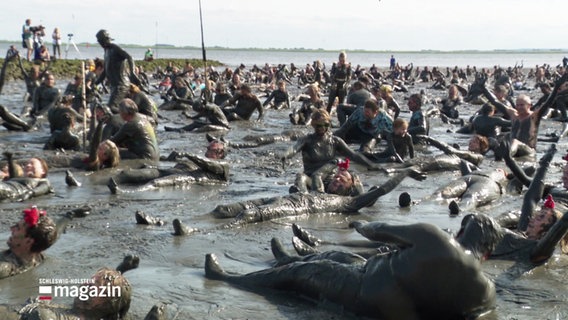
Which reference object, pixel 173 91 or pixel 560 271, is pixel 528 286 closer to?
pixel 560 271

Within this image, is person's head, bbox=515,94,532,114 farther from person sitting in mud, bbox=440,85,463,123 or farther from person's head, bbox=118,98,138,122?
person sitting in mud, bbox=440,85,463,123

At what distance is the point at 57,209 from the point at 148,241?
2.00 m

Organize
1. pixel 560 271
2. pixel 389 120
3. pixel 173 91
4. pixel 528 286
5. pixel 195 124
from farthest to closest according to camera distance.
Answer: pixel 173 91 < pixel 195 124 < pixel 389 120 < pixel 560 271 < pixel 528 286

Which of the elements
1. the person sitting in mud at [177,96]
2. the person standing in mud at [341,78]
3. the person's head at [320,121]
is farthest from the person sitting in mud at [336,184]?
the person sitting in mud at [177,96]

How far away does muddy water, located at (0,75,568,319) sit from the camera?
5.50 metres

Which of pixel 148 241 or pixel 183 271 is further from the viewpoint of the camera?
pixel 148 241

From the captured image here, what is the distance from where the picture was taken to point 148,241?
735cm

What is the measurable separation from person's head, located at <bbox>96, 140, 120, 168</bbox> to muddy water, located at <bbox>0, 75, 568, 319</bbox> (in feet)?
0.47

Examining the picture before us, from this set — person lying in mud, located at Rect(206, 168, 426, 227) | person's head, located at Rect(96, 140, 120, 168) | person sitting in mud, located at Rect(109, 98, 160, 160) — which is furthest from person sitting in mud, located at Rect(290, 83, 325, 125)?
person lying in mud, located at Rect(206, 168, 426, 227)

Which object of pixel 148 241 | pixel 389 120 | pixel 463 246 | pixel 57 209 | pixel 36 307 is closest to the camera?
pixel 36 307

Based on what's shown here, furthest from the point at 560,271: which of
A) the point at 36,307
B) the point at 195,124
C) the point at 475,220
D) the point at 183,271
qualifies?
the point at 195,124

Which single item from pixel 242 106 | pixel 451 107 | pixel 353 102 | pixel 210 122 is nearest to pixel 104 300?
pixel 353 102

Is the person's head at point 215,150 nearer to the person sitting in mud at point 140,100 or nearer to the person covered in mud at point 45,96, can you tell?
the person sitting in mud at point 140,100

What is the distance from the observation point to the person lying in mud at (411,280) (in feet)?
15.6
